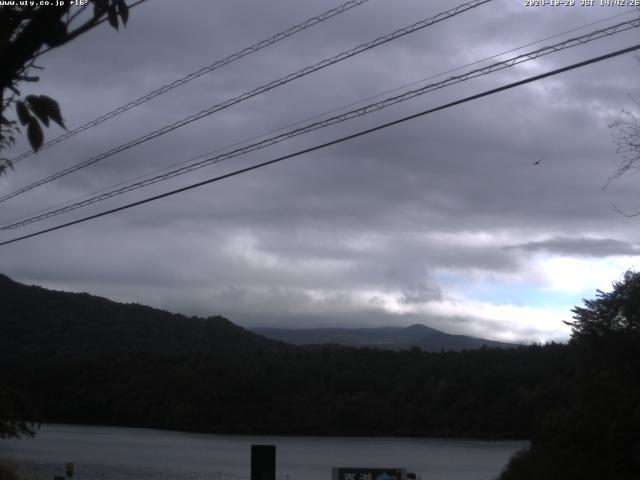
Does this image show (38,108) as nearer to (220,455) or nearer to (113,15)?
(113,15)

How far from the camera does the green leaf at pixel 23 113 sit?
193 inches

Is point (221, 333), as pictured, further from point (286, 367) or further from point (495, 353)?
point (495, 353)

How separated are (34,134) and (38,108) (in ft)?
0.50

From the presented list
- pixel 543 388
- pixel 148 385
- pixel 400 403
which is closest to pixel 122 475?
pixel 543 388

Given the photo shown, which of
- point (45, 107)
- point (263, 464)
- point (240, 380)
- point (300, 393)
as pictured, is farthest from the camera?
point (300, 393)

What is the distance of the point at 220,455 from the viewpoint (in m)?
52.6

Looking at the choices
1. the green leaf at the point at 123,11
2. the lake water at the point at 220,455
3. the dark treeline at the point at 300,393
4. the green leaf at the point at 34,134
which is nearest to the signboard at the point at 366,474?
the green leaf at the point at 34,134

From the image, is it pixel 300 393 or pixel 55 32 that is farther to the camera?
pixel 300 393

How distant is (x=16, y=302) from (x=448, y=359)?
37.9 metres

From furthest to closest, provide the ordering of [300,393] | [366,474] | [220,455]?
[300,393] < [220,455] < [366,474]

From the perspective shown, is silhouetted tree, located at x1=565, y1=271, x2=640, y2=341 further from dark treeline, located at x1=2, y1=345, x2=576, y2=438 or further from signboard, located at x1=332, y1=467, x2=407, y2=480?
dark treeline, located at x1=2, y1=345, x2=576, y2=438

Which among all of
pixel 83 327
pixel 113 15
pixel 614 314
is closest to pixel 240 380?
pixel 83 327

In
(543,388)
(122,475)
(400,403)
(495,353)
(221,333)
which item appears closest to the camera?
(122,475)

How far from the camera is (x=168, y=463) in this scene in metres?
45.9
